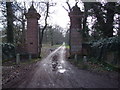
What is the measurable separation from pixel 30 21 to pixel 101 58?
24.8 ft

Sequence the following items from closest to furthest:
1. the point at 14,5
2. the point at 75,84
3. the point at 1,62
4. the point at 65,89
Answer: the point at 65,89 → the point at 75,84 → the point at 1,62 → the point at 14,5

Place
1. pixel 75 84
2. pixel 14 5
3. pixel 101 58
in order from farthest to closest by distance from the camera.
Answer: pixel 14 5 → pixel 101 58 → pixel 75 84

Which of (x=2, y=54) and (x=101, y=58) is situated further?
(x=2, y=54)

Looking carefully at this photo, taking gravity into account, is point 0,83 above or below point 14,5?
below

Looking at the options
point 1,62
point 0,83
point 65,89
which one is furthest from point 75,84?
point 1,62

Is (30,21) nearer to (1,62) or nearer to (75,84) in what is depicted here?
(1,62)

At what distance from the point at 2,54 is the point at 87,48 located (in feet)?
25.2

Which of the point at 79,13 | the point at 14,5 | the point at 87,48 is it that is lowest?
the point at 87,48

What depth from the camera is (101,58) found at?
1106 centimetres

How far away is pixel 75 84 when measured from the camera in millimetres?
5820

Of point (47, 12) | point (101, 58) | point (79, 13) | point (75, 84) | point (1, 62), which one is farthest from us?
point (47, 12)

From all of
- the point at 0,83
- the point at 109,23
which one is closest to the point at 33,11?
the point at 109,23

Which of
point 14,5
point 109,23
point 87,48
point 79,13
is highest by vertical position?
point 14,5

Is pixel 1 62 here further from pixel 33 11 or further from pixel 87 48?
pixel 87 48
